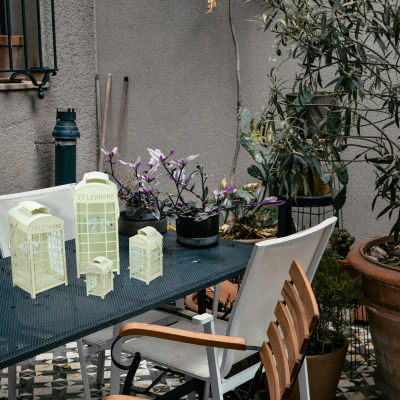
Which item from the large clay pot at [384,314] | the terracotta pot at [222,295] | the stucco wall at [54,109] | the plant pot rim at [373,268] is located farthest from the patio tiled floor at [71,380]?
the stucco wall at [54,109]

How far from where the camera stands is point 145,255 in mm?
2143

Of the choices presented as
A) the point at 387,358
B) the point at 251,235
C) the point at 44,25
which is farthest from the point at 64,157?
the point at 387,358

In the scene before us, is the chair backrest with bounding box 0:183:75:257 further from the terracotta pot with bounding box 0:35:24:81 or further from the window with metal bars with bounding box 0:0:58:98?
the terracotta pot with bounding box 0:35:24:81

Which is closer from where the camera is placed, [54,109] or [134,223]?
[134,223]

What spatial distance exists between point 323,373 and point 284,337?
1.13 metres

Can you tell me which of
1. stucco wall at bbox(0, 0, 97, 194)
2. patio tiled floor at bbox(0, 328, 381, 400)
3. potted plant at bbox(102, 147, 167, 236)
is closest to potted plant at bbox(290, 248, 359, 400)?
patio tiled floor at bbox(0, 328, 381, 400)

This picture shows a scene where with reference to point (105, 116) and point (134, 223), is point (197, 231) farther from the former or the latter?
point (105, 116)

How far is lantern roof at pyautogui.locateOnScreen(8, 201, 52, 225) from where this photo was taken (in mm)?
1962

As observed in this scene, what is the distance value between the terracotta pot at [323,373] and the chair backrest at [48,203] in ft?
3.95

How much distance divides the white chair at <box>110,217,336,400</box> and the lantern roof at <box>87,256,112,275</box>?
1.05ft

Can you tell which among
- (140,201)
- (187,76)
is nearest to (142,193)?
(140,201)

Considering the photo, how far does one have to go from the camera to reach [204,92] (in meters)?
4.87

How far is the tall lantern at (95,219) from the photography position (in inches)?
82.2

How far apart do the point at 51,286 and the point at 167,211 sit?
0.60 m
